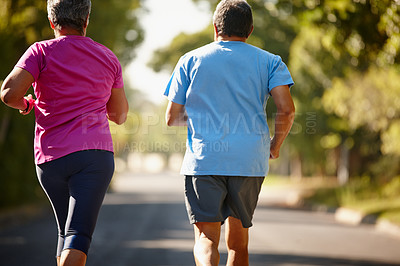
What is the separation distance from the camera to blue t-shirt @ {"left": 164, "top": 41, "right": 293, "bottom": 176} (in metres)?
3.96

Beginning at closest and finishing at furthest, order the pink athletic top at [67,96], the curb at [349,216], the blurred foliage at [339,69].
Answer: the pink athletic top at [67,96], the blurred foliage at [339,69], the curb at [349,216]

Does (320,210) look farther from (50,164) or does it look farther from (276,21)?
(50,164)

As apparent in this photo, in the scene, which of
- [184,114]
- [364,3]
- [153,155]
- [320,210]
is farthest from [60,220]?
[153,155]

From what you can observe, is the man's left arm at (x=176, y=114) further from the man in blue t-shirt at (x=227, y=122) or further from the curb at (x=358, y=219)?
the curb at (x=358, y=219)

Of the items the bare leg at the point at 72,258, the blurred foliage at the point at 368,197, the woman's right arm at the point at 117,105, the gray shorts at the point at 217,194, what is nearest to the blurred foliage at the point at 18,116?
the blurred foliage at the point at 368,197

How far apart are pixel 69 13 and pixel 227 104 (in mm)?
1031

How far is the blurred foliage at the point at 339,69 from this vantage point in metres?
10.4

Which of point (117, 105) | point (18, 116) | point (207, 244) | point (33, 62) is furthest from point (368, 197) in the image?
point (33, 62)

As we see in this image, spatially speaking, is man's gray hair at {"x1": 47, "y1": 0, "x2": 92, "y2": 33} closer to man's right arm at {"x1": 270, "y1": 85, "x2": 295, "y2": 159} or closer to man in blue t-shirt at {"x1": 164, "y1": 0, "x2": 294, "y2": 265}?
man in blue t-shirt at {"x1": 164, "y1": 0, "x2": 294, "y2": 265}

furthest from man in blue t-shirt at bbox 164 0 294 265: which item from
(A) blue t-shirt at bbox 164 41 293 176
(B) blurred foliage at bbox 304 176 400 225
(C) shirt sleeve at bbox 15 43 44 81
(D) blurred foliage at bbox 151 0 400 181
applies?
(B) blurred foliage at bbox 304 176 400 225

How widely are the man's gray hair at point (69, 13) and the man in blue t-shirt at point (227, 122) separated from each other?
65cm

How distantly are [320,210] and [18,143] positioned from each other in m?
9.51

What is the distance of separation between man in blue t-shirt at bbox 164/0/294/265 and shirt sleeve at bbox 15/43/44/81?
0.83 m

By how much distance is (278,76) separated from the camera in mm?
4078
